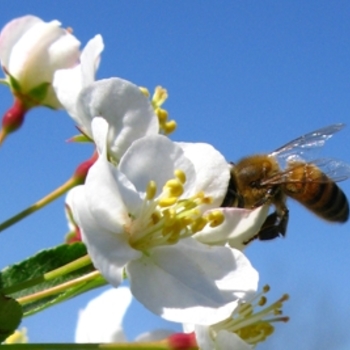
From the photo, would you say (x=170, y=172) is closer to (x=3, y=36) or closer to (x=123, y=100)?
(x=123, y=100)

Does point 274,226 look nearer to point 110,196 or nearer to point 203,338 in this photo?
point 203,338

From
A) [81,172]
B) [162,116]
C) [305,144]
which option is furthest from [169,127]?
[305,144]

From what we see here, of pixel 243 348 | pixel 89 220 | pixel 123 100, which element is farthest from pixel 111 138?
pixel 243 348

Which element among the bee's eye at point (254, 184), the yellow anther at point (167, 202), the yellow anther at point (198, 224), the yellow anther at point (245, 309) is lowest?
the yellow anther at point (245, 309)

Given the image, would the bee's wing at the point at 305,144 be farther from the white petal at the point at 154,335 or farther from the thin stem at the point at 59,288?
the thin stem at the point at 59,288

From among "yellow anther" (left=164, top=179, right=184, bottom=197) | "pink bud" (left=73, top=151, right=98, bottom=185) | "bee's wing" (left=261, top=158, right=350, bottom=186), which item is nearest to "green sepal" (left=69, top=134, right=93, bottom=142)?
"pink bud" (left=73, top=151, right=98, bottom=185)

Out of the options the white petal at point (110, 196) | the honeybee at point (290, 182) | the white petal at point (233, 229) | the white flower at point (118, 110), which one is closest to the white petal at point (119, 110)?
the white flower at point (118, 110)
